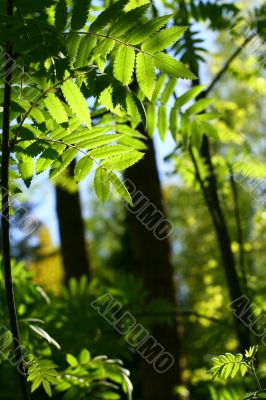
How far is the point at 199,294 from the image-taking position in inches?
606

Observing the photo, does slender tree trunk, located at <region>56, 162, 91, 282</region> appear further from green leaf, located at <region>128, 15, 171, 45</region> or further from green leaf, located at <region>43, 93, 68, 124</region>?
green leaf, located at <region>128, 15, 171, 45</region>

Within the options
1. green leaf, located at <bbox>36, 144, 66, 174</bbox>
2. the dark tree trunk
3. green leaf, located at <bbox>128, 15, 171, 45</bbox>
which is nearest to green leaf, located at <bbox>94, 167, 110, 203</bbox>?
green leaf, located at <bbox>36, 144, 66, 174</bbox>

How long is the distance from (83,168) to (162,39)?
16.5 inches

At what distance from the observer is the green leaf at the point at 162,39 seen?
137 centimetres

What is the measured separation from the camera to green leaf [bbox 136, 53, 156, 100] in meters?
1.36

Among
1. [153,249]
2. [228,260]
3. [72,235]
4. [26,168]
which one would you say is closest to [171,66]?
[26,168]

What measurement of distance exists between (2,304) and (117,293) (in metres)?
1.09

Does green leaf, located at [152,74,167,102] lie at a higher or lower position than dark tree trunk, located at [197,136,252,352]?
higher

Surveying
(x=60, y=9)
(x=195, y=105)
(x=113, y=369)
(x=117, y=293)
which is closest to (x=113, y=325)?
(x=117, y=293)

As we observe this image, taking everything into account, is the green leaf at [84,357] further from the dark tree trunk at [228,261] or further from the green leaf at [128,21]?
the green leaf at [128,21]

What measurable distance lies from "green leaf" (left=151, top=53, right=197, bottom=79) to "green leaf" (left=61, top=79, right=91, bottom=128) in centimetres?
22

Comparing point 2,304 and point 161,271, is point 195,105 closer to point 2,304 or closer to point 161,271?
point 2,304

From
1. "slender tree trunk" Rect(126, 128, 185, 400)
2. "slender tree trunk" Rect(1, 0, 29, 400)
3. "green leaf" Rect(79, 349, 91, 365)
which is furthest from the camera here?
"slender tree trunk" Rect(126, 128, 185, 400)

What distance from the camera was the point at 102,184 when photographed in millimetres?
1443
